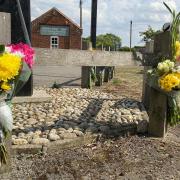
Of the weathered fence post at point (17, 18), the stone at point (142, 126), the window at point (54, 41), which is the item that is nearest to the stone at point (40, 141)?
the stone at point (142, 126)

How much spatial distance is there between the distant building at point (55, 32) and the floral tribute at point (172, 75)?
45.2m

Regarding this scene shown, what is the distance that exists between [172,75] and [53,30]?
154ft

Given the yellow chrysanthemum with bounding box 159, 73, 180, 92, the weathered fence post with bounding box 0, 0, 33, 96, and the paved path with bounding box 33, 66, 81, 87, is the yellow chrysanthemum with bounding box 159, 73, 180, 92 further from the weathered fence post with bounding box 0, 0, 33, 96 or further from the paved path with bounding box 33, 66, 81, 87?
the paved path with bounding box 33, 66, 81, 87

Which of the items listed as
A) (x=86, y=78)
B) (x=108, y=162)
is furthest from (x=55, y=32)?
(x=108, y=162)

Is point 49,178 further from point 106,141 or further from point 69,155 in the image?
point 106,141

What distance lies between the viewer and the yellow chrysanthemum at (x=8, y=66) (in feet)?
11.3

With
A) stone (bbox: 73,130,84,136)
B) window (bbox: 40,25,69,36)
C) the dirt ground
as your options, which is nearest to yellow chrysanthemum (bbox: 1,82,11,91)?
the dirt ground

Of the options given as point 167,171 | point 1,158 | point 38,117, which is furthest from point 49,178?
point 38,117

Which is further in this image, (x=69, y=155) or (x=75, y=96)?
(x=75, y=96)

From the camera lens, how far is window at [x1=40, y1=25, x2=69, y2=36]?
5129cm

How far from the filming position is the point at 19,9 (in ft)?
24.5

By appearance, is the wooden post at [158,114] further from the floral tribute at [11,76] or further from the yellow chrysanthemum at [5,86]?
the yellow chrysanthemum at [5,86]

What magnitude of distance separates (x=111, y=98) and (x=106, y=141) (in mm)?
3301

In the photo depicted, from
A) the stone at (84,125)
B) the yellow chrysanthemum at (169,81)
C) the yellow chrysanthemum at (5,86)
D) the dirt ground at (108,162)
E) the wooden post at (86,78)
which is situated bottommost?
the dirt ground at (108,162)
